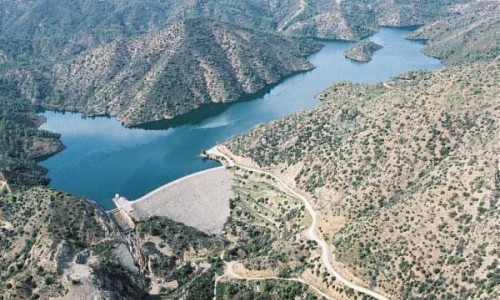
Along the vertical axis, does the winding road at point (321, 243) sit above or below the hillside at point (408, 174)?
below

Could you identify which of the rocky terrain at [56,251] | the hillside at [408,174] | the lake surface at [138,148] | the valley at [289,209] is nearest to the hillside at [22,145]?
the valley at [289,209]

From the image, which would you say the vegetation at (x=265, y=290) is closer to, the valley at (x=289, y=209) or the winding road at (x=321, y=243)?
the valley at (x=289, y=209)

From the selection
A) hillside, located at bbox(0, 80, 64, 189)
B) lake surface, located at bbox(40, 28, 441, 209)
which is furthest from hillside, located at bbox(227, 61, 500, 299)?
hillside, located at bbox(0, 80, 64, 189)

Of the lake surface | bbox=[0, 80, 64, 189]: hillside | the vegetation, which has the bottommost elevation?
the lake surface

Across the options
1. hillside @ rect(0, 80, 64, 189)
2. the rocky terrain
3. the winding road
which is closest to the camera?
the winding road

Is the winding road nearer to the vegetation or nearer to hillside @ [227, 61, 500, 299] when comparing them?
hillside @ [227, 61, 500, 299]

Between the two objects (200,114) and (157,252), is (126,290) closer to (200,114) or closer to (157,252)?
(157,252)

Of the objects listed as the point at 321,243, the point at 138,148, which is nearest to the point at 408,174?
the point at 321,243

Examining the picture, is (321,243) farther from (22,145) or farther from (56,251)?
(22,145)

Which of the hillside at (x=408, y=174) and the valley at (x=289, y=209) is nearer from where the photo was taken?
the hillside at (x=408, y=174)
